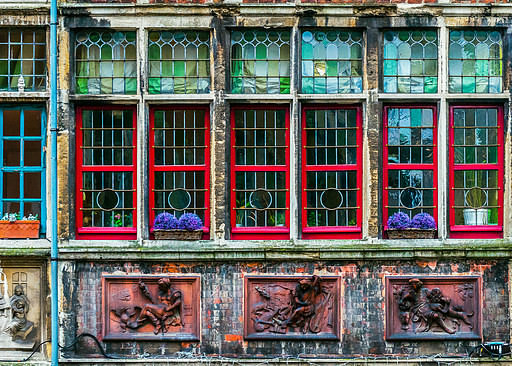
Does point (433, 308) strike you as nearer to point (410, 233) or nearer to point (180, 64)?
point (410, 233)

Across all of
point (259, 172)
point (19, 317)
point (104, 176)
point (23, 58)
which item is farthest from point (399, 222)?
point (23, 58)

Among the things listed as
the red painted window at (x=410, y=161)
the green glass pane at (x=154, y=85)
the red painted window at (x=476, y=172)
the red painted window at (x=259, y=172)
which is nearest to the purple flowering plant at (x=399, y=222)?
the red painted window at (x=410, y=161)

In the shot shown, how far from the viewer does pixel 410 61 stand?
35.8ft

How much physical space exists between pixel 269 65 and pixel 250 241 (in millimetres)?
2416

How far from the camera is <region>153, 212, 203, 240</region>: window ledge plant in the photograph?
1070 cm

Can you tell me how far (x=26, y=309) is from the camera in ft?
35.1

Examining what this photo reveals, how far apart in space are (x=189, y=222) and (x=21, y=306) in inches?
99.0

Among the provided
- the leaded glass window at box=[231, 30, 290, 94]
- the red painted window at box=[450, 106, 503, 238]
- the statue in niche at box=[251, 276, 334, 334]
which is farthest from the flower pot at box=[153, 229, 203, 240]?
the red painted window at box=[450, 106, 503, 238]

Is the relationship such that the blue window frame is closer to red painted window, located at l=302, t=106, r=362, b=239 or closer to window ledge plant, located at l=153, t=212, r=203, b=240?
window ledge plant, located at l=153, t=212, r=203, b=240

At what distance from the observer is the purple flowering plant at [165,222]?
35.1ft

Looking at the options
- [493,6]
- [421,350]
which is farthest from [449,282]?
[493,6]

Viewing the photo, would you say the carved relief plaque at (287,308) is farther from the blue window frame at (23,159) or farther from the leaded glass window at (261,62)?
the blue window frame at (23,159)

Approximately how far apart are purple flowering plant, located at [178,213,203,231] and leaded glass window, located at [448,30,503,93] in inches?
154

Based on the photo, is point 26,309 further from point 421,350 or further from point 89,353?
point 421,350
